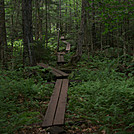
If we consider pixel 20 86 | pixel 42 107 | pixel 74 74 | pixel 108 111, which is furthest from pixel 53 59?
pixel 108 111

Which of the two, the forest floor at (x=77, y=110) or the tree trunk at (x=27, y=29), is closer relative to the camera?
the forest floor at (x=77, y=110)

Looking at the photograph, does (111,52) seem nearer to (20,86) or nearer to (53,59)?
(53,59)

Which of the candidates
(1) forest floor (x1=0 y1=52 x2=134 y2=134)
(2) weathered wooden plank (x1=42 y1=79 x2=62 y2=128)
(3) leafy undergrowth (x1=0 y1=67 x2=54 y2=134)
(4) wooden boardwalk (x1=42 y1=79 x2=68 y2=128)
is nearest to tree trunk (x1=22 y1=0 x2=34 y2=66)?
(1) forest floor (x1=0 y1=52 x2=134 y2=134)

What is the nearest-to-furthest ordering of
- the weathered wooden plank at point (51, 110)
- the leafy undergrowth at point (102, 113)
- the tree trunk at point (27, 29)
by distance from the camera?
the leafy undergrowth at point (102, 113) → the weathered wooden plank at point (51, 110) → the tree trunk at point (27, 29)

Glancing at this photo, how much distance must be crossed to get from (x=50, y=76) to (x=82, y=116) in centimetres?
483

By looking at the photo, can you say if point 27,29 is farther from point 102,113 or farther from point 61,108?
point 102,113

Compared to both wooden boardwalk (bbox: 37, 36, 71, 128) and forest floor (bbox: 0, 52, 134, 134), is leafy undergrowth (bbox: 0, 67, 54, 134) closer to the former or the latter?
forest floor (bbox: 0, 52, 134, 134)

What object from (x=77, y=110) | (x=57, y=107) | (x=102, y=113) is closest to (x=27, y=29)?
(x=57, y=107)

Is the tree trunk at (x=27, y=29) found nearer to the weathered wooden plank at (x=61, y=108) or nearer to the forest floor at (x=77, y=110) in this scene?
the forest floor at (x=77, y=110)

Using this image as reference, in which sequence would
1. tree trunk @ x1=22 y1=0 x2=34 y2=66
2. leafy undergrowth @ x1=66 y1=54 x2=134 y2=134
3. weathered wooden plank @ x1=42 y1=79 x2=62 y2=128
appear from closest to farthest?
leafy undergrowth @ x1=66 y1=54 x2=134 y2=134 → weathered wooden plank @ x1=42 y1=79 x2=62 y2=128 → tree trunk @ x1=22 y1=0 x2=34 y2=66

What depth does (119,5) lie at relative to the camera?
3.79 meters

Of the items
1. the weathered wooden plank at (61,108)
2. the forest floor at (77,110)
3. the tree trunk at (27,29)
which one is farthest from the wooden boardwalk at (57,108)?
the tree trunk at (27,29)

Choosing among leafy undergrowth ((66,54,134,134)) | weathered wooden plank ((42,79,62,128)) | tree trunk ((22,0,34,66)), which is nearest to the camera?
leafy undergrowth ((66,54,134,134))

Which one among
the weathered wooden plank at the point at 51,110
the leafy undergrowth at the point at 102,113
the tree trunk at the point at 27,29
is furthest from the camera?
the tree trunk at the point at 27,29
